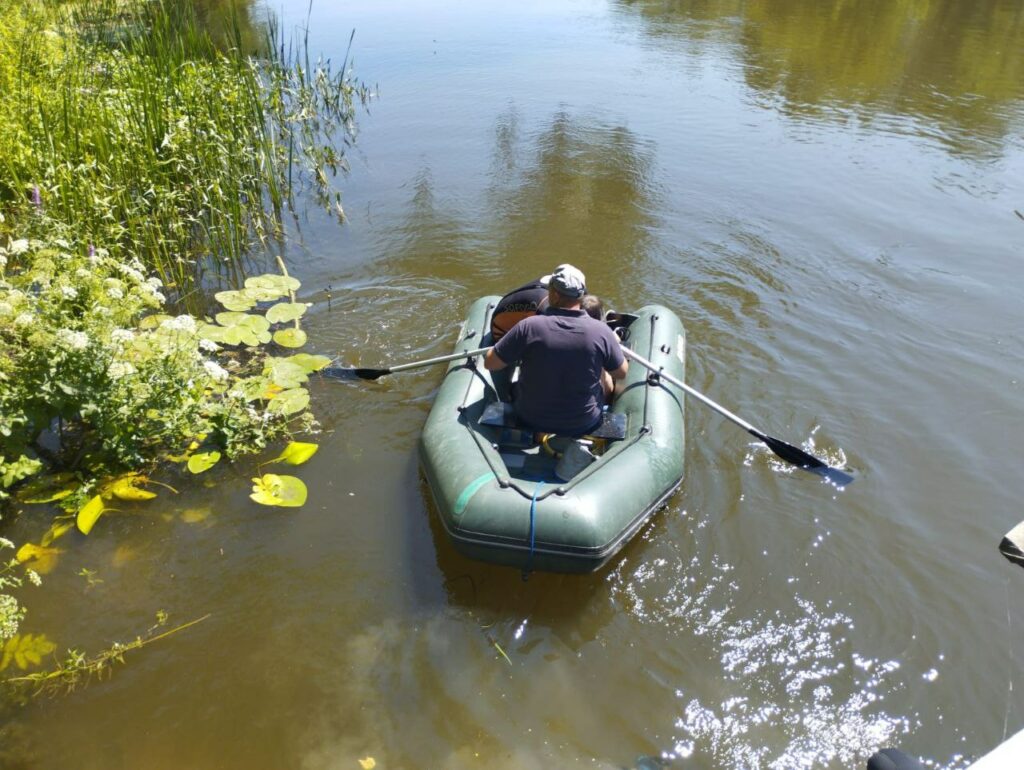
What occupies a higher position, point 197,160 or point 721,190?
point 197,160

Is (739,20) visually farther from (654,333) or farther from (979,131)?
(654,333)

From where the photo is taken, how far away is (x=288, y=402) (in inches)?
187

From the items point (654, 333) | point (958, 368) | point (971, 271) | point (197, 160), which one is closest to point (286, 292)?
point (197, 160)

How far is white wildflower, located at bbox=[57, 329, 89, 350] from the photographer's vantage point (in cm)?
346

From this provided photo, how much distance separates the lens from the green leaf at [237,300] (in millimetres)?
5480

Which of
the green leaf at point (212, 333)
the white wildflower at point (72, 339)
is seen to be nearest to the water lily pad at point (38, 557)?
the white wildflower at point (72, 339)

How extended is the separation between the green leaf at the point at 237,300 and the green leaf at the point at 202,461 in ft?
5.08

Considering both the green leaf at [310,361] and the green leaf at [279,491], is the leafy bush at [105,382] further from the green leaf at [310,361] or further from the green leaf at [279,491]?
the green leaf at [279,491]

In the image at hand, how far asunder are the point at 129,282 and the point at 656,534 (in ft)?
13.5

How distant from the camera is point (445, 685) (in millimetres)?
3270

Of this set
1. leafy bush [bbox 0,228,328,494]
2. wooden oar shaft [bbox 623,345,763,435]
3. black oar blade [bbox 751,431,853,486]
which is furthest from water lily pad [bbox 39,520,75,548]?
black oar blade [bbox 751,431,853,486]

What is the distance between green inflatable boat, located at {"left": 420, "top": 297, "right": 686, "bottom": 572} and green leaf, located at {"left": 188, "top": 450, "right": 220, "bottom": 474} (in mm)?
1214

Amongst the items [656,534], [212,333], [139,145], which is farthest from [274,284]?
[656,534]

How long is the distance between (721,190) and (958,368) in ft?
12.6
